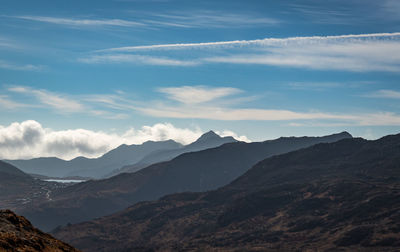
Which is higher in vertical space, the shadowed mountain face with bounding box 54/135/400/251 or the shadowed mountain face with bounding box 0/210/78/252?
the shadowed mountain face with bounding box 0/210/78/252

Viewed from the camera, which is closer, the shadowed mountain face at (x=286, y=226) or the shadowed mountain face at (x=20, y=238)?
the shadowed mountain face at (x=20, y=238)

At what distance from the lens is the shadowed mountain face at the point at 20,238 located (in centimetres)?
3130

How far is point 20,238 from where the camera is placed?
111ft

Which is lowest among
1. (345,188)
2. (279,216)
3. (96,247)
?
(96,247)

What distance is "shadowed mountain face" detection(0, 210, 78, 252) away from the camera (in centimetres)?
3130

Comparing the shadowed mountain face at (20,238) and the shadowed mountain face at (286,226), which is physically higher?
the shadowed mountain face at (20,238)

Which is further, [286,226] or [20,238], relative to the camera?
[286,226]

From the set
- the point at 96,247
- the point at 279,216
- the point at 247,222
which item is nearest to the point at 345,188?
the point at 279,216

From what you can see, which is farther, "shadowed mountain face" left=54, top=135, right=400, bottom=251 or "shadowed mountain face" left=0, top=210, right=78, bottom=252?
"shadowed mountain face" left=54, top=135, right=400, bottom=251

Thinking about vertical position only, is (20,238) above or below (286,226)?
above

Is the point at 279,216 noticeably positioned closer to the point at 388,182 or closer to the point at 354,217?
the point at 354,217

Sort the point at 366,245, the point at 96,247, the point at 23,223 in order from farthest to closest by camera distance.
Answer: the point at 96,247, the point at 366,245, the point at 23,223

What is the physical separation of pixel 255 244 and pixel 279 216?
129ft

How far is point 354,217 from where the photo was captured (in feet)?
485
